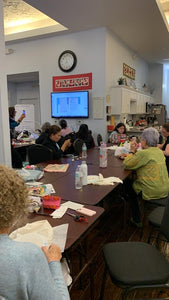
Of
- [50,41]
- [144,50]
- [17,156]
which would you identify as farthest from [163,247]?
[144,50]

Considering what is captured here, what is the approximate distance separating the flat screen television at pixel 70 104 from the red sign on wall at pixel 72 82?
14 centimetres

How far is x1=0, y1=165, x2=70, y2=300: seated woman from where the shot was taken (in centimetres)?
69

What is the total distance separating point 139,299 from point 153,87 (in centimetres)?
863

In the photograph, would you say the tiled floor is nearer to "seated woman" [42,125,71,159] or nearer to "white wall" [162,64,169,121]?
"seated woman" [42,125,71,159]

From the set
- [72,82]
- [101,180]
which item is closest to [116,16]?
[72,82]

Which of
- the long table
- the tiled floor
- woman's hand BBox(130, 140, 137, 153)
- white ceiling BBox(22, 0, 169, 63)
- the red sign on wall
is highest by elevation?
white ceiling BBox(22, 0, 169, 63)

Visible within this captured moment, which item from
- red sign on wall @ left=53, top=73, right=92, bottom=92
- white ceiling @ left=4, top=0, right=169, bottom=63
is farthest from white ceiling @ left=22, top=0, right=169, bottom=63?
red sign on wall @ left=53, top=73, right=92, bottom=92

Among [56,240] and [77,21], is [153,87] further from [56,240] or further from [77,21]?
[56,240]

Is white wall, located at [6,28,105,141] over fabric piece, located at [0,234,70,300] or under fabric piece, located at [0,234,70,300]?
over

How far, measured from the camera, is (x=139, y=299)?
1.62m

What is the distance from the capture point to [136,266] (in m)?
1.37

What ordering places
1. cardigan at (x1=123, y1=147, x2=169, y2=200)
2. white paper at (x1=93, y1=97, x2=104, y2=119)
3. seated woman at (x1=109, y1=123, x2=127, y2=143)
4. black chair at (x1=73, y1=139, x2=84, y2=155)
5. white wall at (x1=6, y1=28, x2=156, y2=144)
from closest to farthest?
cardigan at (x1=123, y1=147, x2=169, y2=200) < black chair at (x1=73, y1=139, x2=84, y2=155) < seated woman at (x1=109, y1=123, x2=127, y2=143) < white wall at (x1=6, y1=28, x2=156, y2=144) < white paper at (x1=93, y1=97, x2=104, y2=119)

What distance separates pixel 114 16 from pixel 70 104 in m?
2.16

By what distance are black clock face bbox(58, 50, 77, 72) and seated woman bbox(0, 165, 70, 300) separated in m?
5.20
